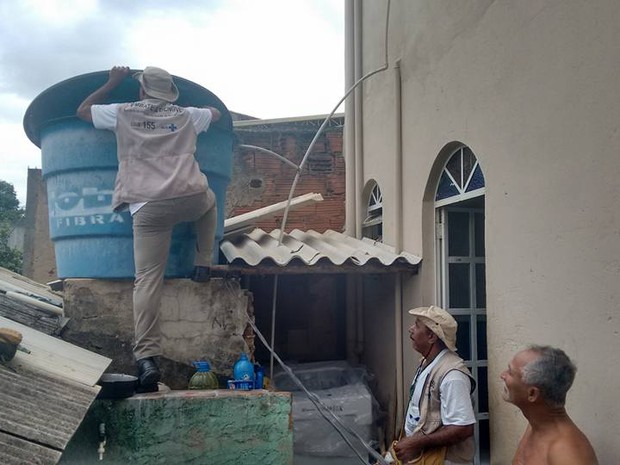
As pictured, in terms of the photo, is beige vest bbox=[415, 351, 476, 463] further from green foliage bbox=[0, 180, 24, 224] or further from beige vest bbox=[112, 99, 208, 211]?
green foliage bbox=[0, 180, 24, 224]

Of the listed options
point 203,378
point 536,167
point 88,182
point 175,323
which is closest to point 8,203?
point 88,182

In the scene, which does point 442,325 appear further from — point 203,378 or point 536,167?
point 203,378

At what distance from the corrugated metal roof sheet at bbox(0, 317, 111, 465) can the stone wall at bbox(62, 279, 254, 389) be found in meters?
0.89

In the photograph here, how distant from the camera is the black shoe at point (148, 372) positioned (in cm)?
360

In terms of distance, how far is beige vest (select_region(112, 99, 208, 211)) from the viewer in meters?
3.86

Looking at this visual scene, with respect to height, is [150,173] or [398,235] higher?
[150,173]

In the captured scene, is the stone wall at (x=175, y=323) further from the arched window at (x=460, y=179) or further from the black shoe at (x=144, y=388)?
the arched window at (x=460, y=179)

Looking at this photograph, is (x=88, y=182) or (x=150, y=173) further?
(x=88, y=182)

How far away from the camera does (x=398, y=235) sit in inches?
208

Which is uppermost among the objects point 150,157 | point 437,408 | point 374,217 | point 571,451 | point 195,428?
point 150,157

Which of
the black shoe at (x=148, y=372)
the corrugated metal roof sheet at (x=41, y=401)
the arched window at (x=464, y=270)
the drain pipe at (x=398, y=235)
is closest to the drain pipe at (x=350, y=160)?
the drain pipe at (x=398, y=235)

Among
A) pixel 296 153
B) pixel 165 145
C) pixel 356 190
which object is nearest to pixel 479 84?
pixel 165 145

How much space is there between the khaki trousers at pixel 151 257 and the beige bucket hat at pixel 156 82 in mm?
727

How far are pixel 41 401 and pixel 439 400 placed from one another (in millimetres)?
2214
